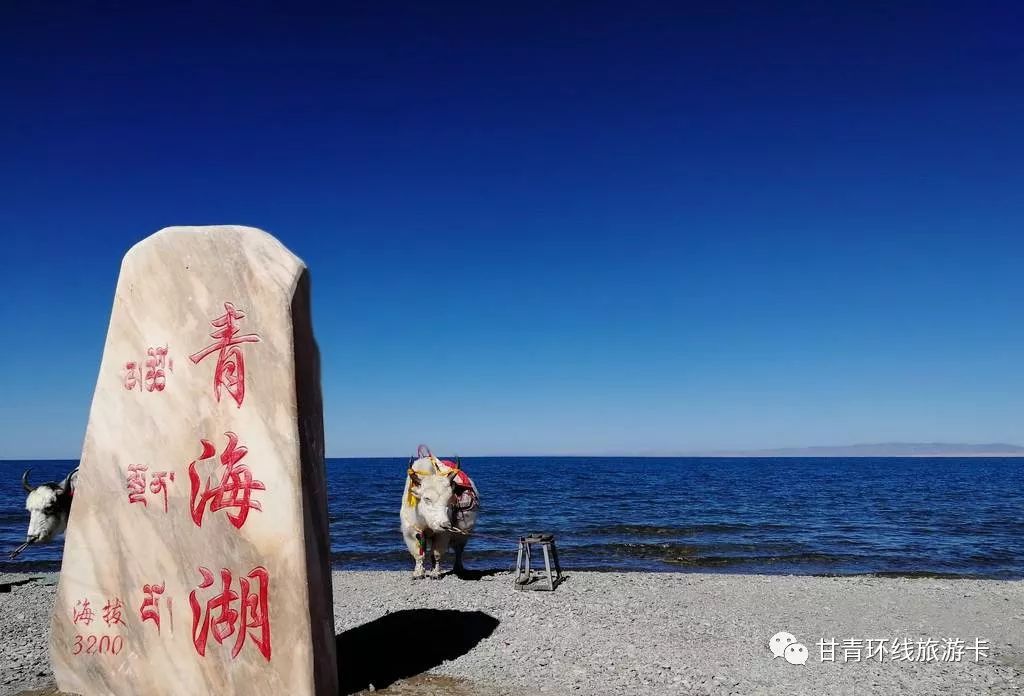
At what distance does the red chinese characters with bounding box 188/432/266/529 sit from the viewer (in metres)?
5.33

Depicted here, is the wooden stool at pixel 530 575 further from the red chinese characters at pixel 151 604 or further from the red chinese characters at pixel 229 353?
the red chinese characters at pixel 229 353

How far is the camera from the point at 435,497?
12.1 meters

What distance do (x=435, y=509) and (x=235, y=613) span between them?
6832 millimetres

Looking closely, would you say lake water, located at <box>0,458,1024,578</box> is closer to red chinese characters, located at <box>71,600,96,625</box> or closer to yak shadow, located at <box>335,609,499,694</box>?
red chinese characters, located at <box>71,600,96,625</box>

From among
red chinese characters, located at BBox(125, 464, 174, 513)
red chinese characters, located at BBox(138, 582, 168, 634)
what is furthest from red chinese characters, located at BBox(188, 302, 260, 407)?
red chinese characters, located at BBox(138, 582, 168, 634)

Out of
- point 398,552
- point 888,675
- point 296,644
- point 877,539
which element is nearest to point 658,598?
point 888,675

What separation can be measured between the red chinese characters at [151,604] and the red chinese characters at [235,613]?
29 cm

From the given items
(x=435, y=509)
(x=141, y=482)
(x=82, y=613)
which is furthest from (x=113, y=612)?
(x=435, y=509)

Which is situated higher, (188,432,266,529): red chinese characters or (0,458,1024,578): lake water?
(188,432,266,529): red chinese characters

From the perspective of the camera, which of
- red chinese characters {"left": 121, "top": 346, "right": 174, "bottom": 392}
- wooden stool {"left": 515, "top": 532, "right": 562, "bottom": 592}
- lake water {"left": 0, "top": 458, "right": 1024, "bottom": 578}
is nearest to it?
red chinese characters {"left": 121, "top": 346, "right": 174, "bottom": 392}

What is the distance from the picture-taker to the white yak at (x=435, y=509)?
39.9 feet

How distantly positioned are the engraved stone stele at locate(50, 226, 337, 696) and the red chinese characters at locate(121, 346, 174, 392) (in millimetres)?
11

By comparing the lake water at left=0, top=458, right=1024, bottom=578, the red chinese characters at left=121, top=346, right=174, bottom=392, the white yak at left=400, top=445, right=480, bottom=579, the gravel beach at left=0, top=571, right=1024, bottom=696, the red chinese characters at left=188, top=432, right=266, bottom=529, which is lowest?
the lake water at left=0, top=458, right=1024, bottom=578

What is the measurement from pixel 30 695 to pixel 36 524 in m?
6.34
